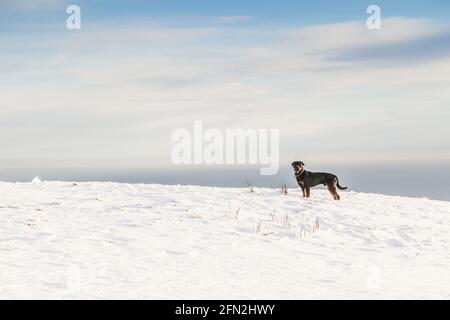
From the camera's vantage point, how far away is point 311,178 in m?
17.3

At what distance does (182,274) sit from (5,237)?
4000 millimetres

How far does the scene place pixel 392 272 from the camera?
33.7ft

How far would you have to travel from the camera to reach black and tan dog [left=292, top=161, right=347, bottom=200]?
56.2 ft

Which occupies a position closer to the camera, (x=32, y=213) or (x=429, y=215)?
(x=32, y=213)

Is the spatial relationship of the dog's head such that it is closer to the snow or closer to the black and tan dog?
the black and tan dog

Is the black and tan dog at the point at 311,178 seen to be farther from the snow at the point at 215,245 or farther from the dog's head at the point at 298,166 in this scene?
the snow at the point at 215,245

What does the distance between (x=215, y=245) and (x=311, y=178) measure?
6.44 m

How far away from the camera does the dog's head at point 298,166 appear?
17.1 m

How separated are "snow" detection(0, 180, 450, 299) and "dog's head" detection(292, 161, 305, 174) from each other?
2.72 ft

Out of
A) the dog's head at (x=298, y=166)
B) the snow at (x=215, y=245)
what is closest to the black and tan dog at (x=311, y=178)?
the dog's head at (x=298, y=166)

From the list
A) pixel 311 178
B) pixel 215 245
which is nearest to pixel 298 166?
pixel 311 178

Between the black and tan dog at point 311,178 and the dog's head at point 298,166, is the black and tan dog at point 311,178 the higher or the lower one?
the lower one

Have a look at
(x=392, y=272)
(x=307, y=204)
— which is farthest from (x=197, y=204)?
(x=392, y=272)
